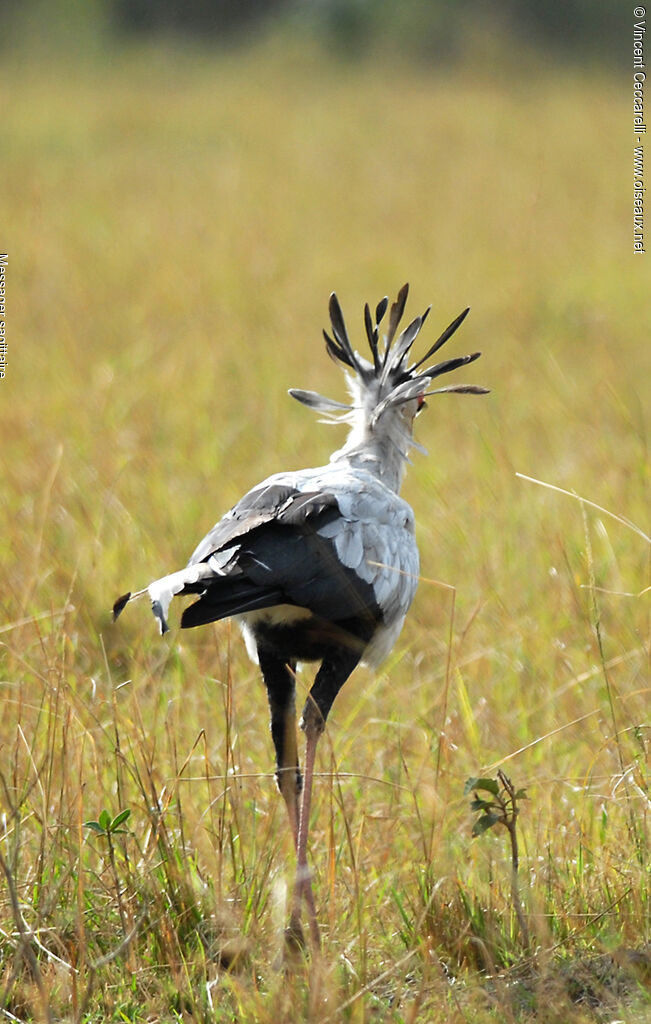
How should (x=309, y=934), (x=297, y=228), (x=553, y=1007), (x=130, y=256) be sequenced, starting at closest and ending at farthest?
(x=553, y=1007), (x=309, y=934), (x=130, y=256), (x=297, y=228)

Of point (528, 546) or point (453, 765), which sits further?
point (528, 546)

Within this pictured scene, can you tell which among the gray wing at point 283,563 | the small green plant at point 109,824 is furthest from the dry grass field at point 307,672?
the gray wing at point 283,563

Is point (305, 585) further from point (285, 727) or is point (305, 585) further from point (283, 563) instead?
point (285, 727)

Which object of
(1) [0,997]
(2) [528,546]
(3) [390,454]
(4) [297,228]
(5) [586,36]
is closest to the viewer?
(1) [0,997]

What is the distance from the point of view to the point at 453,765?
11.2ft

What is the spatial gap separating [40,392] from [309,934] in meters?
4.61

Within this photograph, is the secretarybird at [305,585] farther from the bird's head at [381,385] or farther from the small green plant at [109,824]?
the small green plant at [109,824]

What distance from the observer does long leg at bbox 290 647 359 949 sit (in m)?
2.54

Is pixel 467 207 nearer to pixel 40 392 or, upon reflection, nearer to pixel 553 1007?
pixel 40 392

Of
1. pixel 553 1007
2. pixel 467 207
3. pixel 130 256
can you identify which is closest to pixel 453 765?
pixel 553 1007

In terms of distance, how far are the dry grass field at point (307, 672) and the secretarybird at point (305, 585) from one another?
0.44 ft

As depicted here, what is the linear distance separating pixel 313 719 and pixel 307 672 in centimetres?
95

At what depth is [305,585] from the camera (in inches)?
97.0

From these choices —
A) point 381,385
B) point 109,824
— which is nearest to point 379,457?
point 381,385
